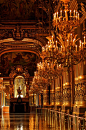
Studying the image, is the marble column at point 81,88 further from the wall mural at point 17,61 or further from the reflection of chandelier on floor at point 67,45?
the wall mural at point 17,61

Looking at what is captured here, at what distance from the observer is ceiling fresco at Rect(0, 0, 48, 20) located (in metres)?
29.8

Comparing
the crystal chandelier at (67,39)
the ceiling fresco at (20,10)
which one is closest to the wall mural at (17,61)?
the ceiling fresco at (20,10)

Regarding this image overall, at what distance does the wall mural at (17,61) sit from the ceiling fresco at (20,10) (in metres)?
15.1

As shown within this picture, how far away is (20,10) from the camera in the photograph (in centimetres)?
3053

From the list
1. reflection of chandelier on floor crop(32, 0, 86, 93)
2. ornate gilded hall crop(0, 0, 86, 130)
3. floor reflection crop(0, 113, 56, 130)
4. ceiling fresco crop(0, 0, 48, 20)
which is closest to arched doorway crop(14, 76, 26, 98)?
ornate gilded hall crop(0, 0, 86, 130)

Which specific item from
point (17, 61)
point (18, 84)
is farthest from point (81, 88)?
point (18, 84)

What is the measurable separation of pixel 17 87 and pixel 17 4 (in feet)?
68.5

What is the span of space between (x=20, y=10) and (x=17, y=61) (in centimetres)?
1706

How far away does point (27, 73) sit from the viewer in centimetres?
4706

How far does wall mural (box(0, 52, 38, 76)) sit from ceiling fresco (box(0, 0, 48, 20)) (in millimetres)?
15053

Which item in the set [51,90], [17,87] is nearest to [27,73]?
[17,87]

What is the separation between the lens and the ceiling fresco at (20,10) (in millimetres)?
29750

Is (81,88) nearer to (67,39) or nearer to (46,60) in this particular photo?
(46,60)

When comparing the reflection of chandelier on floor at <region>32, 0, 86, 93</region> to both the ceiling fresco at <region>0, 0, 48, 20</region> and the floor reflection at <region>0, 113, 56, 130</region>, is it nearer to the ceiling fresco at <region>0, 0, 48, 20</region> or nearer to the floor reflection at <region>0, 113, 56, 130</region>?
the floor reflection at <region>0, 113, 56, 130</region>
